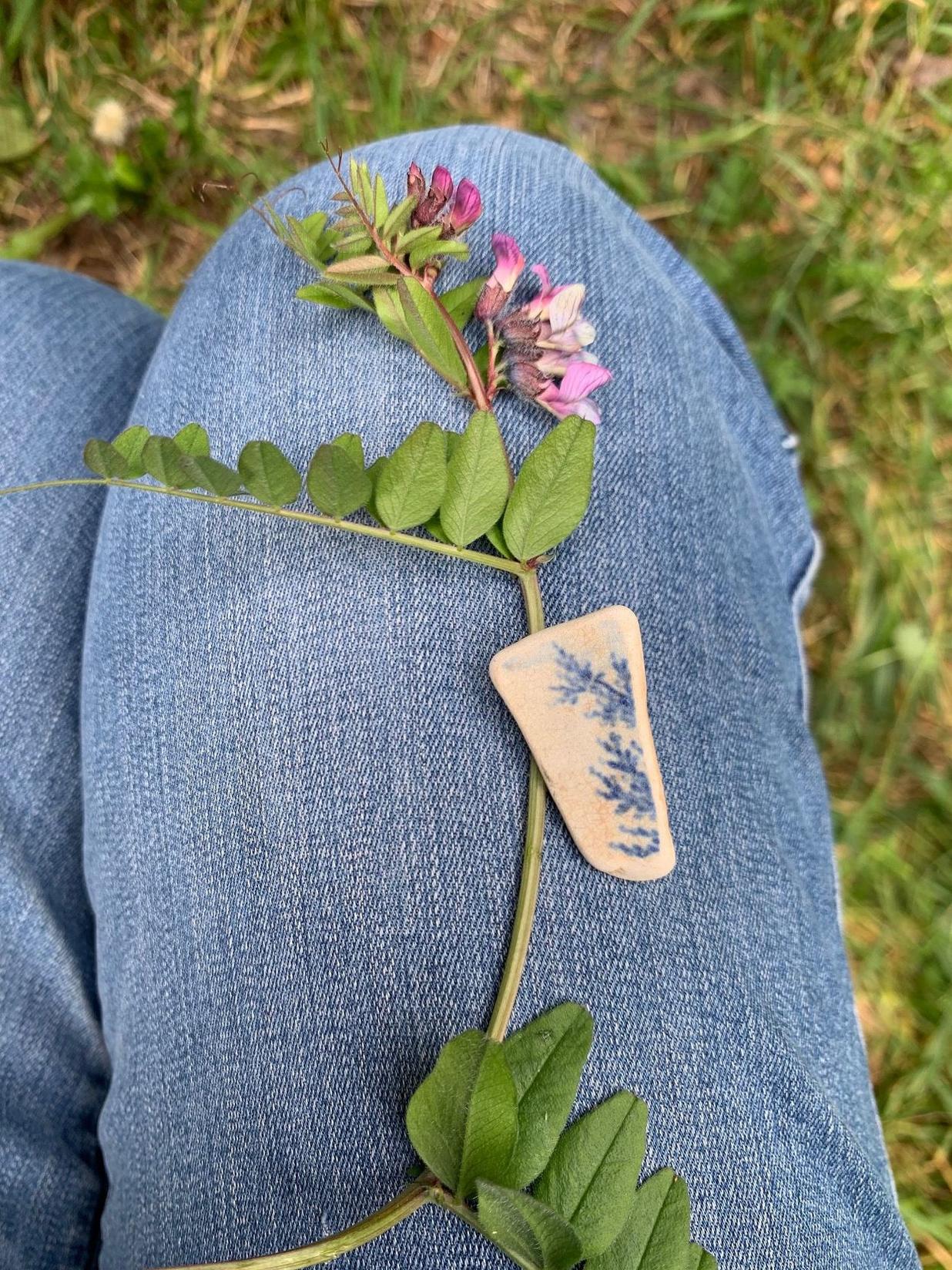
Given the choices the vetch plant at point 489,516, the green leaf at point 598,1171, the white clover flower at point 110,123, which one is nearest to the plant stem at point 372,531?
the vetch plant at point 489,516

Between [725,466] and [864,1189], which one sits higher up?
[725,466]

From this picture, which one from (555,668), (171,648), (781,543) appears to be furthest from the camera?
(781,543)

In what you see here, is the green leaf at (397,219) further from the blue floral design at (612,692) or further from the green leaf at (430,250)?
the blue floral design at (612,692)

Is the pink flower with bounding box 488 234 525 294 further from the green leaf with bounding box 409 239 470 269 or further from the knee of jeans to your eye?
the knee of jeans

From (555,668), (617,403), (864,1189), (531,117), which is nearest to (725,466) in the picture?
(617,403)

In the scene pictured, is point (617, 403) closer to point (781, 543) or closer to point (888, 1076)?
point (781, 543)

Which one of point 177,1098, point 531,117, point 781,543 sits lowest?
point 177,1098
